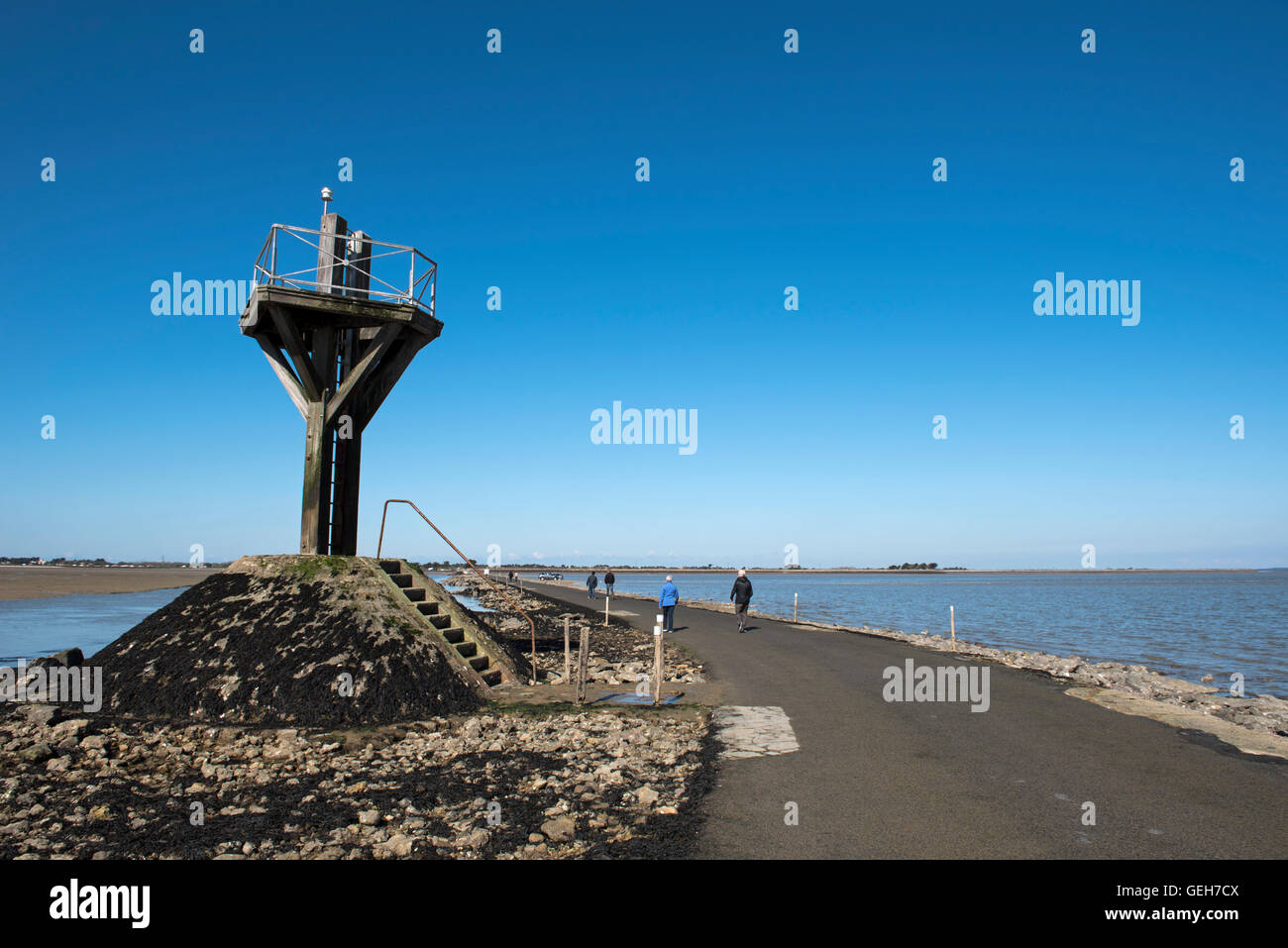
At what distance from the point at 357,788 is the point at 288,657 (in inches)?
198

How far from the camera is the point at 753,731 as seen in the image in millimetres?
10695

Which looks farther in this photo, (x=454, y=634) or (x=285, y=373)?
(x=285, y=373)

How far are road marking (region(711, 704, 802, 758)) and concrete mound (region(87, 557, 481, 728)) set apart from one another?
4056 mm

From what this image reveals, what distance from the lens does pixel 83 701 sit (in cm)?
1241

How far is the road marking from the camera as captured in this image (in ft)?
31.6

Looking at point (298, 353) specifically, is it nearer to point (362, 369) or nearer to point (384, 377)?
point (362, 369)

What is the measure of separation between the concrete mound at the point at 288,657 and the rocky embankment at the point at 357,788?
0.62m

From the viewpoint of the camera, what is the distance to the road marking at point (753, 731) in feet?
31.6

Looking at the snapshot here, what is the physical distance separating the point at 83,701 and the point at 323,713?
14.5 ft

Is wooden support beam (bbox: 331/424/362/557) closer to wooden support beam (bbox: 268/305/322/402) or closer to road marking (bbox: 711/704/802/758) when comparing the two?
wooden support beam (bbox: 268/305/322/402)

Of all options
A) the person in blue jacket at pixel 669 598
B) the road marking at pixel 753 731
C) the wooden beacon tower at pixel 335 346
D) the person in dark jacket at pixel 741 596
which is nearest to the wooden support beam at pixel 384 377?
the wooden beacon tower at pixel 335 346

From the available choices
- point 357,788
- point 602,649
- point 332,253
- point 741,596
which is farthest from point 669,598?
point 357,788
